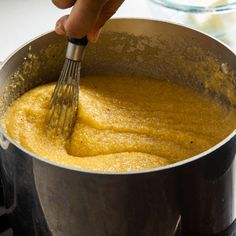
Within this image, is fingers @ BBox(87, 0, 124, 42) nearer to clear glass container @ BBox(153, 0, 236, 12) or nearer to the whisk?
the whisk

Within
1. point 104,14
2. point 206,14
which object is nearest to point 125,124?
point 104,14

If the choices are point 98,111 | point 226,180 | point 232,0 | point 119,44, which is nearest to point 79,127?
point 98,111

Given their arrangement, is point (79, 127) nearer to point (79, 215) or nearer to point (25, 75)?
point (25, 75)

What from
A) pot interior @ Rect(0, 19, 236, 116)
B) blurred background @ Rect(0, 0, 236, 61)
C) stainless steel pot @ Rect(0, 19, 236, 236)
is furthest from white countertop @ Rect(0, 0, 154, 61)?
stainless steel pot @ Rect(0, 19, 236, 236)

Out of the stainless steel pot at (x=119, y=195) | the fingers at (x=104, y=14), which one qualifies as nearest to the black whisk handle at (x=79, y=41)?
the fingers at (x=104, y=14)

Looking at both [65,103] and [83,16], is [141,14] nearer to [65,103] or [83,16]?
[65,103]

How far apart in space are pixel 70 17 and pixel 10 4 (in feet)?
2.31

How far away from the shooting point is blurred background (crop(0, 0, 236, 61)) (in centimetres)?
114

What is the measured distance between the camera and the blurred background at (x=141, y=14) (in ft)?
3.75

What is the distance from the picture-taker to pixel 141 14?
131cm

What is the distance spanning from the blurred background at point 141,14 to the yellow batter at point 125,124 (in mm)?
200

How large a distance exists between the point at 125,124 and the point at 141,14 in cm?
44

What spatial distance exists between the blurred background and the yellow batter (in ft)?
0.66

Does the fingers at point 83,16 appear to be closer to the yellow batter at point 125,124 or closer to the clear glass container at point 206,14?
the yellow batter at point 125,124
